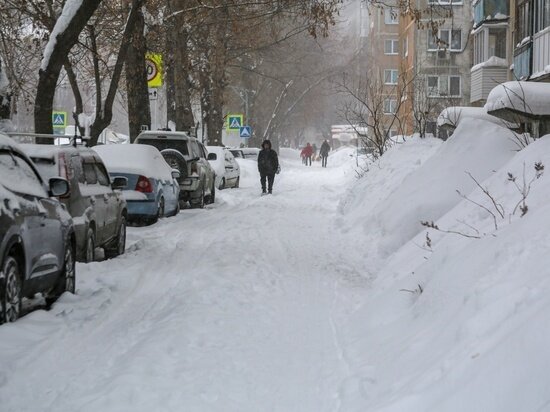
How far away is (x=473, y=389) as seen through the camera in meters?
3.92

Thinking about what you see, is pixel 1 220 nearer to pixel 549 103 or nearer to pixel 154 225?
pixel 549 103

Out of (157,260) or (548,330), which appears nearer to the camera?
(548,330)

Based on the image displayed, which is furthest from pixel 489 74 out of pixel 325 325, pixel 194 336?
pixel 194 336

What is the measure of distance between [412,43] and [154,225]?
48.6m

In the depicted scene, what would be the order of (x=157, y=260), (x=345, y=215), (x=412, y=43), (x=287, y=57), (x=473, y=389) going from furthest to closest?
(x=412, y=43) < (x=287, y=57) < (x=345, y=215) < (x=157, y=260) < (x=473, y=389)

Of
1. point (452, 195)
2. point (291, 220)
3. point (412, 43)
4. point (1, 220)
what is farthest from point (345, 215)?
point (412, 43)

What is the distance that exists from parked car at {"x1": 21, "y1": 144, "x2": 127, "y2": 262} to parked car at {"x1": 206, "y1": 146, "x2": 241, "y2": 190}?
1726 centimetres

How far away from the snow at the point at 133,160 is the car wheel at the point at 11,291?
9214mm

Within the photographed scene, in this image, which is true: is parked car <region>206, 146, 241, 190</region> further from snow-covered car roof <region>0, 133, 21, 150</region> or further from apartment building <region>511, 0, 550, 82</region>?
snow-covered car roof <region>0, 133, 21, 150</region>

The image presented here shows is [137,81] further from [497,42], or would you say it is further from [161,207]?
[497,42]

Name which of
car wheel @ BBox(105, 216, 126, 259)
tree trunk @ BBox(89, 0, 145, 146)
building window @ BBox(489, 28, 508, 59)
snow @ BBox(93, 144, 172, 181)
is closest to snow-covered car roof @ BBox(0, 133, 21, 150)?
car wheel @ BBox(105, 216, 126, 259)

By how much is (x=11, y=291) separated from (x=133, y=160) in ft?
32.6

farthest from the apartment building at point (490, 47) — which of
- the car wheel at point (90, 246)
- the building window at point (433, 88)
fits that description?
the car wheel at point (90, 246)

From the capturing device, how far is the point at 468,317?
518cm
